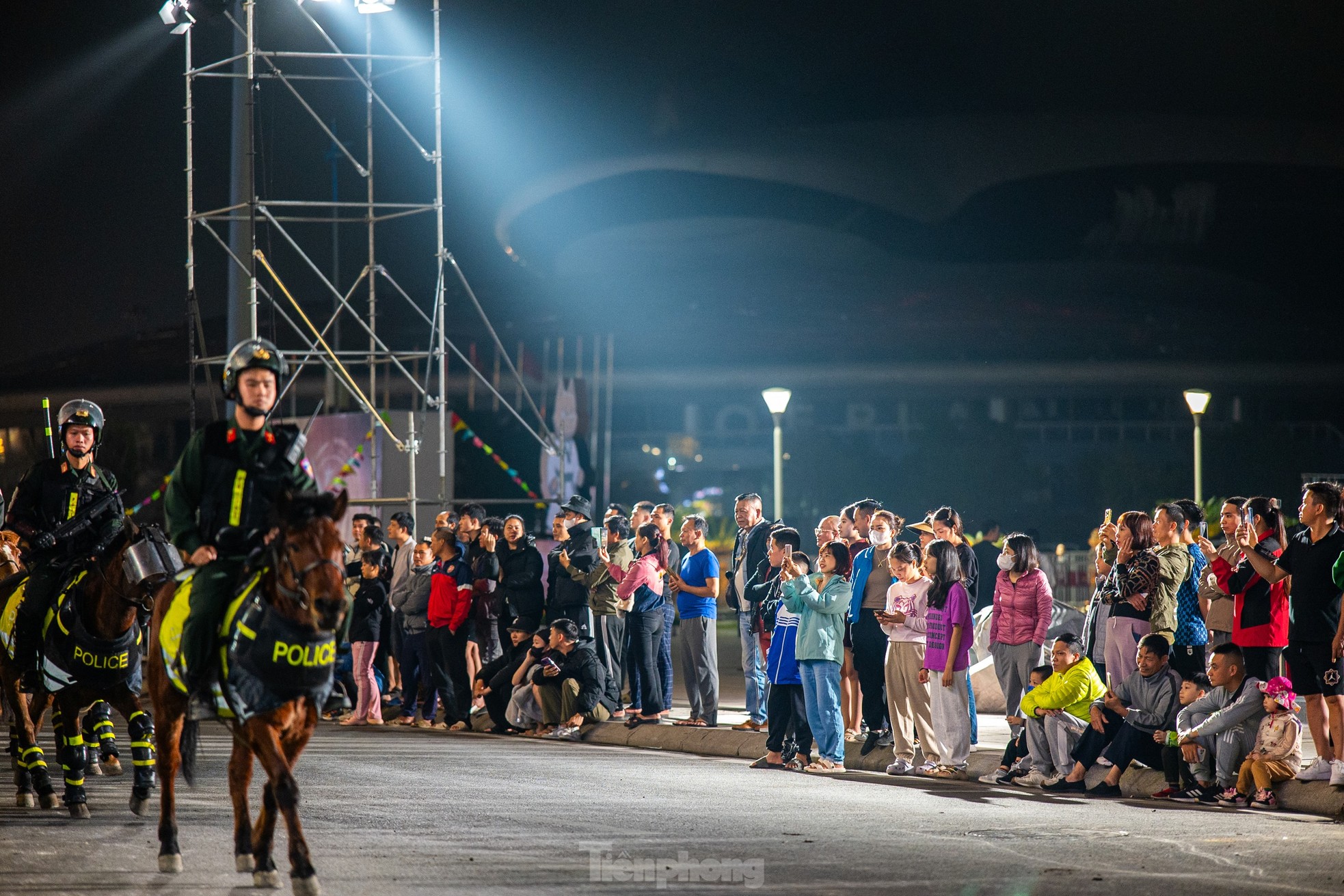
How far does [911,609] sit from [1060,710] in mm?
1703

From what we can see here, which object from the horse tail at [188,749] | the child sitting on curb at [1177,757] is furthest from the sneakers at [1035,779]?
the horse tail at [188,749]

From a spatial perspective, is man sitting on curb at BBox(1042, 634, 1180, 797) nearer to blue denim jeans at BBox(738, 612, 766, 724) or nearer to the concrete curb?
the concrete curb

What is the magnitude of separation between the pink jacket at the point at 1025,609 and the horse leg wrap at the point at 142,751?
248 inches

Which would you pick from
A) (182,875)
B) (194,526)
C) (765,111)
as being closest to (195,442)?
(194,526)

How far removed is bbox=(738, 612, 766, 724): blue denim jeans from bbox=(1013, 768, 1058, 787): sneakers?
3.44 metres

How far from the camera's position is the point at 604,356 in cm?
8019

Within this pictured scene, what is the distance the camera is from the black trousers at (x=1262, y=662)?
1130cm

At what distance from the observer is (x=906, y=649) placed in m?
12.8

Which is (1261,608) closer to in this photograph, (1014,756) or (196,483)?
(1014,756)

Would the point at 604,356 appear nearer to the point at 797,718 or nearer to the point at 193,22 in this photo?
the point at 193,22

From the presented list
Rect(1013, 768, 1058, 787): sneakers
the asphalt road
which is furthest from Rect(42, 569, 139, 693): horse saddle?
Rect(1013, 768, 1058, 787): sneakers

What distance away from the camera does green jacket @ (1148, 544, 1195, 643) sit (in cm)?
1203

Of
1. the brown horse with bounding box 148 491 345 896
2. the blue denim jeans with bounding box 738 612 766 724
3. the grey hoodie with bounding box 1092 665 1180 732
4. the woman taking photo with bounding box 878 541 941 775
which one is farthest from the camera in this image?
the blue denim jeans with bounding box 738 612 766 724

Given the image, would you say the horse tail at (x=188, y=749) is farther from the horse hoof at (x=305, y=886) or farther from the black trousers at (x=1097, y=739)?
the black trousers at (x=1097, y=739)
